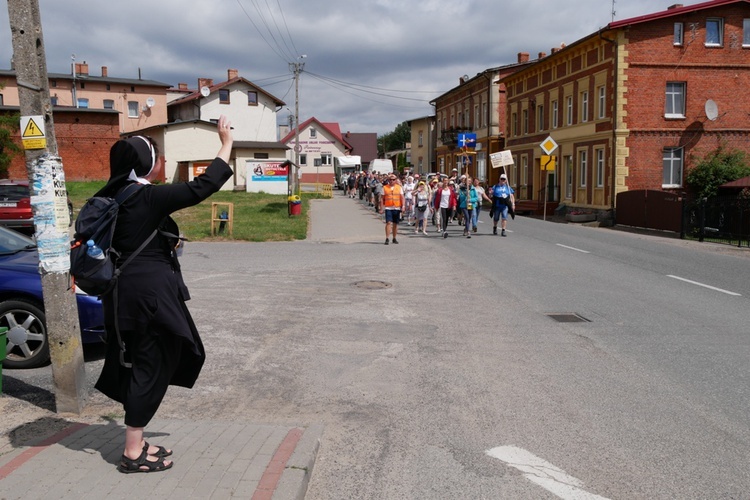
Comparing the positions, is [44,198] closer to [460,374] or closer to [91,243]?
[91,243]

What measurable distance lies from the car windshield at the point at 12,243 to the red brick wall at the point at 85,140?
139 ft

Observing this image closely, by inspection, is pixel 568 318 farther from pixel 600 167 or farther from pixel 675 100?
pixel 675 100

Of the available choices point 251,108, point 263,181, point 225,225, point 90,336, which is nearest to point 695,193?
point 225,225

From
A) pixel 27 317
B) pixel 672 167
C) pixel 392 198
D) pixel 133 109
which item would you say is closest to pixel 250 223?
pixel 392 198

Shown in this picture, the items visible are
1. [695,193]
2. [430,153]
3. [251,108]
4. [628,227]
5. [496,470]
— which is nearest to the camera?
[496,470]

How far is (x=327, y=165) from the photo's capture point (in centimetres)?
8331

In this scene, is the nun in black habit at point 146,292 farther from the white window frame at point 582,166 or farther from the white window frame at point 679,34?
the white window frame at point 582,166

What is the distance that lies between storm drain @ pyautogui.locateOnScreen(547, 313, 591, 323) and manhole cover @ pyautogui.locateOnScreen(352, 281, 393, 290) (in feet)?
10.8

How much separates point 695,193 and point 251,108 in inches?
1791

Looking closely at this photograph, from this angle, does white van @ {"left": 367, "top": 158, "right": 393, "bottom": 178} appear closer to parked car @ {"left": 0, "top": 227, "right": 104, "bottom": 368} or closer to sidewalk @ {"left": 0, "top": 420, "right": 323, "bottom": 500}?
parked car @ {"left": 0, "top": 227, "right": 104, "bottom": 368}

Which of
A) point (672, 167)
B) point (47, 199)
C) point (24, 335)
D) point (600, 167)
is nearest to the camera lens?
point (47, 199)

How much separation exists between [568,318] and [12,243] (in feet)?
21.9

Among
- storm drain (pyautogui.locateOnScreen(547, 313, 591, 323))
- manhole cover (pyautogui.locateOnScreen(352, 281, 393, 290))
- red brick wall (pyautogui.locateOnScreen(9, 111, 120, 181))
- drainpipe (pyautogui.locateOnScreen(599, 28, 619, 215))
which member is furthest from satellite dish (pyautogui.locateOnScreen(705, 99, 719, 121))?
red brick wall (pyautogui.locateOnScreen(9, 111, 120, 181))

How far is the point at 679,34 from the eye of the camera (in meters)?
32.9
